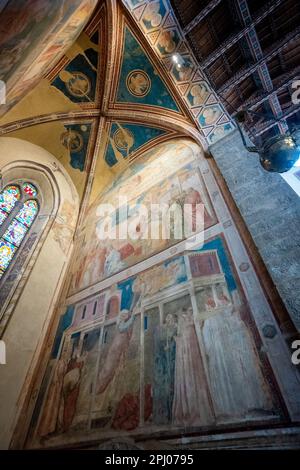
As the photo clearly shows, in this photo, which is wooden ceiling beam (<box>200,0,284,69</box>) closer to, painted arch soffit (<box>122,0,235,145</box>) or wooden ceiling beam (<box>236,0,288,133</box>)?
wooden ceiling beam (<box>236,0,288,133</box>)

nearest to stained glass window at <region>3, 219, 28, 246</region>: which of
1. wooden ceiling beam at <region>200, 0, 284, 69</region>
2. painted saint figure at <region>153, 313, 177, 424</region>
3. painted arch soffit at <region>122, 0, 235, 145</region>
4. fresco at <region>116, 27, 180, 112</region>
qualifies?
painted saint figure at <region>153, 313, 177, 424</region>

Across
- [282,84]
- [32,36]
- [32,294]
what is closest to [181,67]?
[282,84]

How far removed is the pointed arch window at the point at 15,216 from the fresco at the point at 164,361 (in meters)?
2.94

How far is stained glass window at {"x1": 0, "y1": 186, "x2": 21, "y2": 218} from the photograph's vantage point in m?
7.27

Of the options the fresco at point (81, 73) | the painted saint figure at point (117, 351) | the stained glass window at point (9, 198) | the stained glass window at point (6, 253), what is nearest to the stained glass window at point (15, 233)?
the stained glass window at point (6, 253)

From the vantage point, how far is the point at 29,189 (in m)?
8.30

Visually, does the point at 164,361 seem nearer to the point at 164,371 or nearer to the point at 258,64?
the point at 164,371

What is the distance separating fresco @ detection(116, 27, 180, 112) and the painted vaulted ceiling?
27 mm

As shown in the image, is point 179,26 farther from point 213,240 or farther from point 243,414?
point 243,414

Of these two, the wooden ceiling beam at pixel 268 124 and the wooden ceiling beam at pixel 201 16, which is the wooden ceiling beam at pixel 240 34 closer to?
the wooden ceiling beam at pixel 201 16

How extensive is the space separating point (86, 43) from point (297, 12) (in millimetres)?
5988

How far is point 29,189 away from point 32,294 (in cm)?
378

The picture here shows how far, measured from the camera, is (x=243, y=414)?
9.05 feet
